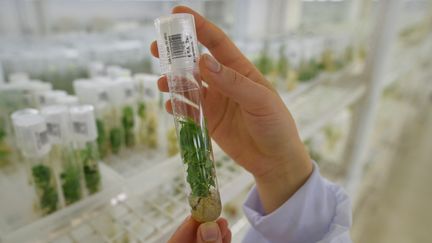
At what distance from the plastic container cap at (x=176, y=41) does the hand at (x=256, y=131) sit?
114 mm

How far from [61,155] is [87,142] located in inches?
2.4

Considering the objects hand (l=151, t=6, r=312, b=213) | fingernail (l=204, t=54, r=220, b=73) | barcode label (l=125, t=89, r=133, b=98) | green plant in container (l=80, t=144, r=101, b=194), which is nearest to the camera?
fingernail (l=204, t=54, r=220, b=73)

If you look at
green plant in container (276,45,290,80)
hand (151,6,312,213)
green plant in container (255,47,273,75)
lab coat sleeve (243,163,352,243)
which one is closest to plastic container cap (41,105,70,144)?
hand (151,6,312,213)

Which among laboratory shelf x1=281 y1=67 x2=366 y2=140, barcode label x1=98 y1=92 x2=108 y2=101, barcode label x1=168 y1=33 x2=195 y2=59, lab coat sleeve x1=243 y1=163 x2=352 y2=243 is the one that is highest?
barcode label x1=168 y1=33 x2=195 y2=59

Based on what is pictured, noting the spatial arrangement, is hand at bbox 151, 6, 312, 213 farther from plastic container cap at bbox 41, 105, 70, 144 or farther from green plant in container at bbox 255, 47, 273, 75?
green plant in container at bbox 255, 47, 273, 75

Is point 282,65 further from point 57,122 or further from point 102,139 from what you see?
point 57,122

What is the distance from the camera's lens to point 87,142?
0.61m

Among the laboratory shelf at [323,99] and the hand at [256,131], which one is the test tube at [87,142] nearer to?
the hand at [256,131]

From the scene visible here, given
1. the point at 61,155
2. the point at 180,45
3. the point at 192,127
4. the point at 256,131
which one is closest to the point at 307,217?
the point at 256,131

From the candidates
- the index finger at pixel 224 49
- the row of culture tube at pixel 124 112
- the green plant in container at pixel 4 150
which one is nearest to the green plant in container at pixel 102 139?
the row of culture tube at pixel 124 112

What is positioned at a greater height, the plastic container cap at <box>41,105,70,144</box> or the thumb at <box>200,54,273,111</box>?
the thumb at <box>200,54,273,111</box>

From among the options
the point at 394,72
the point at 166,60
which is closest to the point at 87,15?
the point at 166,60

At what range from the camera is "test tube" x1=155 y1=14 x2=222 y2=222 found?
0.39 metres

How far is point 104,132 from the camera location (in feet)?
2.39
